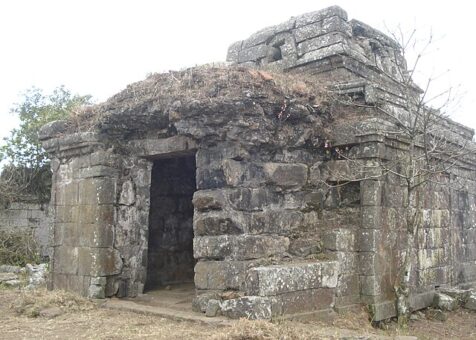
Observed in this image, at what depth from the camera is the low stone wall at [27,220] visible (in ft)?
43.3

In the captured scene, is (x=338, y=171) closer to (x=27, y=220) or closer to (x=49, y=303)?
(x=49, y=303)

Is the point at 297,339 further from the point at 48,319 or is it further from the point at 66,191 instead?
the point at 66,191

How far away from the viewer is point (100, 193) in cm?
700

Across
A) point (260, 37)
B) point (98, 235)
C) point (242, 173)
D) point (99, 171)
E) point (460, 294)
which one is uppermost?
point (260, 37)

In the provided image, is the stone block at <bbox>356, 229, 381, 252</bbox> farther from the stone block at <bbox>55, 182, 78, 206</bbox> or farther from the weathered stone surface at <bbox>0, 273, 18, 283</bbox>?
the weathered stone surface at <bbox>0, 273, 18, 283</bbox>

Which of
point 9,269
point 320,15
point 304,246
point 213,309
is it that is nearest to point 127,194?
point 213,309

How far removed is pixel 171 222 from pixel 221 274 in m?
3.33

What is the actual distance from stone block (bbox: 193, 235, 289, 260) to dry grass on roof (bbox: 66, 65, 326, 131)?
1.58 m

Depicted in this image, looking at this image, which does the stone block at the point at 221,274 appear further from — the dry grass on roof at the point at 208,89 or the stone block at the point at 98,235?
the dry grass on roof at the point at 208,89

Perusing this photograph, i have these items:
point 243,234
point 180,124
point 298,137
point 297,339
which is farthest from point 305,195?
point 297,339

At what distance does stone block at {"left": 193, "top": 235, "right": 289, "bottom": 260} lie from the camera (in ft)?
18.7

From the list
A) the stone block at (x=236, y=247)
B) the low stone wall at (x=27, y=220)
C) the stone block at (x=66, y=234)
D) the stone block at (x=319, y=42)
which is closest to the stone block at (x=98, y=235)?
the stone block at (x=66, y=234)

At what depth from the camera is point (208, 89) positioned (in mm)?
5984

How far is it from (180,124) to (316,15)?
3.37m
